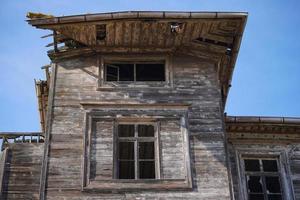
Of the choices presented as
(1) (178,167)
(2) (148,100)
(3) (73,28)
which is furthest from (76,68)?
(1) (178,167)

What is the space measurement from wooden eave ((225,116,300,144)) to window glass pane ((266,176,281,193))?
1074 millimetres

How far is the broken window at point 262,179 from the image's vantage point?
555 inches

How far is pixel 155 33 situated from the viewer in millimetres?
14266

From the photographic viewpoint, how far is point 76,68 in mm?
14477

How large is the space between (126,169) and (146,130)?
3.92 feet

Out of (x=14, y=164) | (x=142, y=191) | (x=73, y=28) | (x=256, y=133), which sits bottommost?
(x=142, y=191)

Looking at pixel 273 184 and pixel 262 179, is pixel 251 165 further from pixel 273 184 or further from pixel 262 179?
pixel 273 184

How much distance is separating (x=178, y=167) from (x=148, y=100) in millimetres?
2074

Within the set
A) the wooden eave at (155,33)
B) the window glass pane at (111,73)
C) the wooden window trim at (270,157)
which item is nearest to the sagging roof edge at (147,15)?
the wooden eave at (155,33)

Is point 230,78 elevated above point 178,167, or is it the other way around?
point 230,78

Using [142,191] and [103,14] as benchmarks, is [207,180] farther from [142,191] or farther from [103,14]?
[103,14]

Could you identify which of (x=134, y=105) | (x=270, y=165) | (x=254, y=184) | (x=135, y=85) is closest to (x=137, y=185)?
(x=134, y=105)

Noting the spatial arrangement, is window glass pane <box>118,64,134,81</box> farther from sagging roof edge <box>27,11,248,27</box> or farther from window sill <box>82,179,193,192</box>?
window sill <box>82,179,193,192</box>

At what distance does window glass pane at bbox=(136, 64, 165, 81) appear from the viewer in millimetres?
14573
